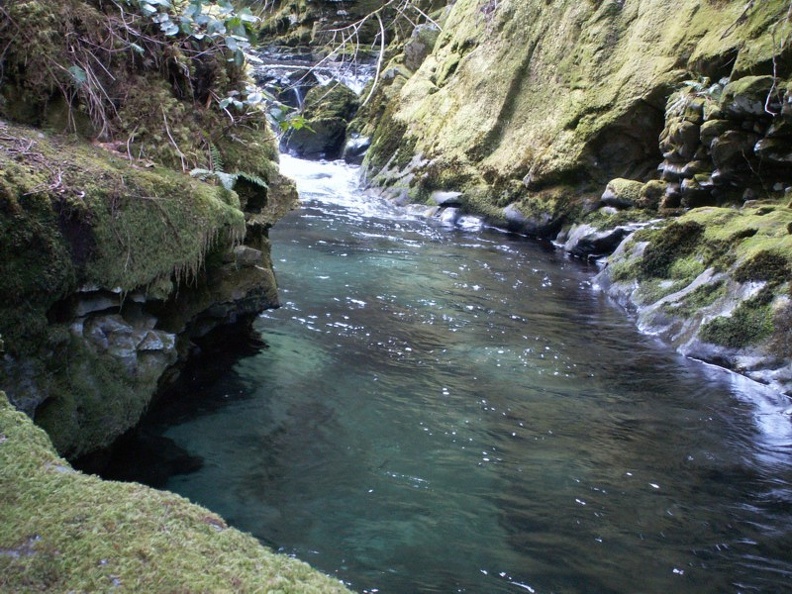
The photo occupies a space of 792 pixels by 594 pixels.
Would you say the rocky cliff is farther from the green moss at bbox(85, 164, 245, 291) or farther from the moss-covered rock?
the green moss at bbox(85, 164, 245, 291)

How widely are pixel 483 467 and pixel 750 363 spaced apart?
3.77 metres

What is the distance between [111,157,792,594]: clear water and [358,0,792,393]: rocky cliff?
44.9 inches

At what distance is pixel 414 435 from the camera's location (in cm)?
464

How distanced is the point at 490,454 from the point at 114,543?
125 inches

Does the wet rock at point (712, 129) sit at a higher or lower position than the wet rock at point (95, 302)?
higher

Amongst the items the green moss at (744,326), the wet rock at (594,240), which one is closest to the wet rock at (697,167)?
the wet rock at (594,240)

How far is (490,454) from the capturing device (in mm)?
4457

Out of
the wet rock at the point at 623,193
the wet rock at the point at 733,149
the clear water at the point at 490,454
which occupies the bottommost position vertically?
the clear water at the point at 490,454

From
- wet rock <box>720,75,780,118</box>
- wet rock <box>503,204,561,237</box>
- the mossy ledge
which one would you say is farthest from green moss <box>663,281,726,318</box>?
the mossy ledge

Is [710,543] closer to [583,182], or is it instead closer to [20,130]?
[20,130]

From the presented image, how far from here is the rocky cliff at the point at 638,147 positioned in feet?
24.5

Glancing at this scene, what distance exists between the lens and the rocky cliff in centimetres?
746

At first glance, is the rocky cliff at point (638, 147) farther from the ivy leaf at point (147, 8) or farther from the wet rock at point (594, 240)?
the ivy leaf at point (147, 8)

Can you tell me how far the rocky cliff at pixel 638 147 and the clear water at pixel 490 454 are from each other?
44.9 inches
